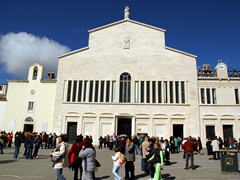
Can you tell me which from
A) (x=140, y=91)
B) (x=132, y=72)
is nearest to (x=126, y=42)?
(x=132, y=72)

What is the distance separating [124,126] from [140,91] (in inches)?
202

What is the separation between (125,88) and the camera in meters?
28.2

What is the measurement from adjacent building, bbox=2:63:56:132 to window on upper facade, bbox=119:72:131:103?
932 cm

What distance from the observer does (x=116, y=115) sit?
2712 centimetres

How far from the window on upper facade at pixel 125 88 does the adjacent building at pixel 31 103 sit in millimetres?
9317

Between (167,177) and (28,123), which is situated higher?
(28,123)

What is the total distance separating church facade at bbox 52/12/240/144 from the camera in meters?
27.0

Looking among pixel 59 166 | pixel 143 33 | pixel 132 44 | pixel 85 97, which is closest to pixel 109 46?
pixel 132 44

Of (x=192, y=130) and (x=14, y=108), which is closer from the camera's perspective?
(x=192, y=130)

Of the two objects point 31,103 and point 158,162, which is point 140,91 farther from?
point 158,162

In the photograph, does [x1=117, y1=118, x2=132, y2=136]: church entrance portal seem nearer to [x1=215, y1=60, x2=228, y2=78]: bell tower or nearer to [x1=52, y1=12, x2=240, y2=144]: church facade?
[x1=52, y1=12, x2=240, y2=144]: church facade

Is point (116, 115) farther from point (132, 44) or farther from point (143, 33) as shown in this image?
point (143, 33)

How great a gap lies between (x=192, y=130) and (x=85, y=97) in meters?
14.4

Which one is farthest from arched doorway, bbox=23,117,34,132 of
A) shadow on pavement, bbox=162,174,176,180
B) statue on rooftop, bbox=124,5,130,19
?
shadow on pavement, bbox=162,174,176,180
